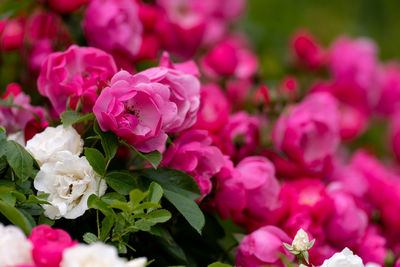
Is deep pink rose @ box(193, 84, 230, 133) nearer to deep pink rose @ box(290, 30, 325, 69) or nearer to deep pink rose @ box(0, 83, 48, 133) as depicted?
deep pink rose @ box(0, 83, 48, 133)

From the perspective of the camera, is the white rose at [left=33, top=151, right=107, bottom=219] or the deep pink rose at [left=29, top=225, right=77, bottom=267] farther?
the white rose at [left=33, top=151, right=107, bottom=219]

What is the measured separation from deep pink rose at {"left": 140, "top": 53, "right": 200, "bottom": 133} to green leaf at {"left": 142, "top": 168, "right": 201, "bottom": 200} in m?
0.05

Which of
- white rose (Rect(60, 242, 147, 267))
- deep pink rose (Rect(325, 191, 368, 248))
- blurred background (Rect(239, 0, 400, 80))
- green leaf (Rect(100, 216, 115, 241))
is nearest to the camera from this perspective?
white rose (Rect(60, 242, 147, 267))

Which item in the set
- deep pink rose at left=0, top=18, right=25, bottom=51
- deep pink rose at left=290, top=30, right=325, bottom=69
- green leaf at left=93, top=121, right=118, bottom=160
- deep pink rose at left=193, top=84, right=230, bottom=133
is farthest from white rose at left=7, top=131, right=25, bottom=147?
deep pink rose at left=290, top=30, right=325, bottom=69

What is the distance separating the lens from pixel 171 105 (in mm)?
653

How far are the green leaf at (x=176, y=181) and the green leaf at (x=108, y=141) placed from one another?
0.07m

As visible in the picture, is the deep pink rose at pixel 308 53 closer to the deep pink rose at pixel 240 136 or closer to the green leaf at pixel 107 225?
the deep pink rose at pixel 240 136

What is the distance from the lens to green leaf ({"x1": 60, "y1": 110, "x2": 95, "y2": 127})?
0.64m

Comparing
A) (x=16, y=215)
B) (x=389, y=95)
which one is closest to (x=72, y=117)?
(x=16, y=215)

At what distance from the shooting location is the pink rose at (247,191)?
0.75m

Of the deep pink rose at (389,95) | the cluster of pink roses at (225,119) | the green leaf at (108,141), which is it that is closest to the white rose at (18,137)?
the cluster of pink roses at (225,119)

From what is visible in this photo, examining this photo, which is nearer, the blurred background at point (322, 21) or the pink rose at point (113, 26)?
the pink rose at point (113, 26)

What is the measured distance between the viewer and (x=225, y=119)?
0.91 metres

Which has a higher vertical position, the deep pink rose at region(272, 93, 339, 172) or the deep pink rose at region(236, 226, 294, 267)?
the deep pink rose at region(272, 93, 339, 172)
